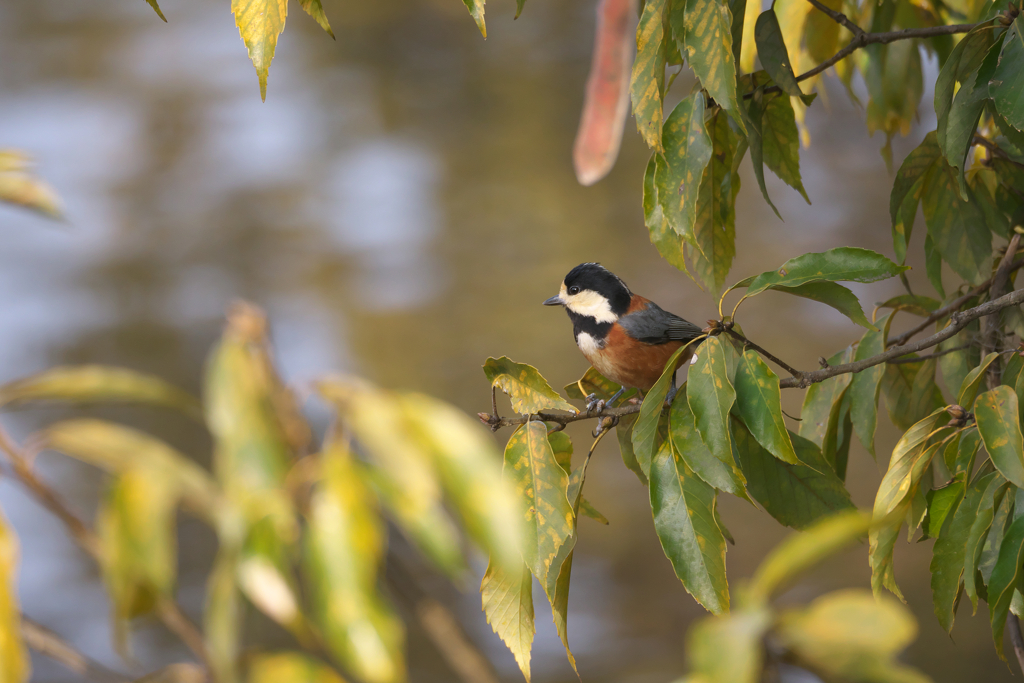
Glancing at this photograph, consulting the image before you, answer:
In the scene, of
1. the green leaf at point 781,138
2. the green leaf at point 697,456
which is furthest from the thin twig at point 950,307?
the green leaf at point 697,456

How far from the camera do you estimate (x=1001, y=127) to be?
118 centimetres

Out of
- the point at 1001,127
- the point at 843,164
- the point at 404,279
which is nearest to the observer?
the point at 1001,127

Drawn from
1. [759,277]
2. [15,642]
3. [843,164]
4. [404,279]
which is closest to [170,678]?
[15,642]

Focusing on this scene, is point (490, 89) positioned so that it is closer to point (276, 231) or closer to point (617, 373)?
point (276, 231)

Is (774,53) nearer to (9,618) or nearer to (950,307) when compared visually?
(950,307)

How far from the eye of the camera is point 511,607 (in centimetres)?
98

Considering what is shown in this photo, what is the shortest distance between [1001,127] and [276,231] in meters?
4.97

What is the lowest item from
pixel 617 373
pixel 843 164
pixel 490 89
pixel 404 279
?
pixel 617 373

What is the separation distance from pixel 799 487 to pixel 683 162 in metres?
0.53

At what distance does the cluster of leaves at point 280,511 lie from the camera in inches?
16.2

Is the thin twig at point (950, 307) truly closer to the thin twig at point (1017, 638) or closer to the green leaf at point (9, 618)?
the thin twig at point (1017, 638)

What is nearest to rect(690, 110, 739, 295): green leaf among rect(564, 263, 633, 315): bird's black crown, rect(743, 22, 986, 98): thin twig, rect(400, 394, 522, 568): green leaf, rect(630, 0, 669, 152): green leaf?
rect(743, 22, 986, 98): thin twig

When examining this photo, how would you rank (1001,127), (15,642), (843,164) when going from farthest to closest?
(843,164)
(1001,127)
(15,642)

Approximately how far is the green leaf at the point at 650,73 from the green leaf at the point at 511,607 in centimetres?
63
